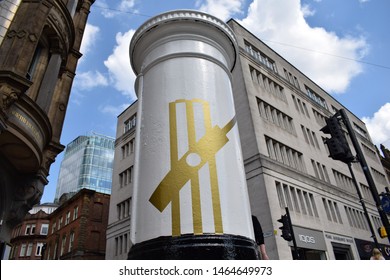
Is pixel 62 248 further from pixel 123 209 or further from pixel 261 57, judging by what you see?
pixel 261 57

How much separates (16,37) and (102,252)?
27376 millimetres

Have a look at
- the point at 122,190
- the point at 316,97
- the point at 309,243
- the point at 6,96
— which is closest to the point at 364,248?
the point at 309,243

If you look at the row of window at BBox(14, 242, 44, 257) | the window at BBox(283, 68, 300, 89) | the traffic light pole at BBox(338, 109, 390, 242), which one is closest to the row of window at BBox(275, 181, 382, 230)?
the traffic light pole at BBox(338, 109, 390, 242)

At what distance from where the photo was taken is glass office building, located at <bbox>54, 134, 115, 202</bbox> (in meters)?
76.6

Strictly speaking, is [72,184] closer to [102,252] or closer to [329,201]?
[102,252]

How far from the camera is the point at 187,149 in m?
2.36

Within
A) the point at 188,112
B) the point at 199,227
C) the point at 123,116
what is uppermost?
the point at 123,116

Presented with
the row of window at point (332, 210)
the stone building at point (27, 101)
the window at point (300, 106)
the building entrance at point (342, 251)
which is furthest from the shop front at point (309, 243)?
the stone building at point (27, 101)

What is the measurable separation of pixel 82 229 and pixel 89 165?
162ft

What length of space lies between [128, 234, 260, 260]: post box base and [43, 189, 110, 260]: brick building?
31.2m

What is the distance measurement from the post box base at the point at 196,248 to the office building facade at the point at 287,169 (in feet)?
47.6

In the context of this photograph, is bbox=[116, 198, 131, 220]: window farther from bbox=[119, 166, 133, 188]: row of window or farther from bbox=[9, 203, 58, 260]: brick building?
bbox=[9, 203, 58, 260]: brick building

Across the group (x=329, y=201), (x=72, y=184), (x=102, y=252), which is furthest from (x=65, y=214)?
(x=72, y=184)
